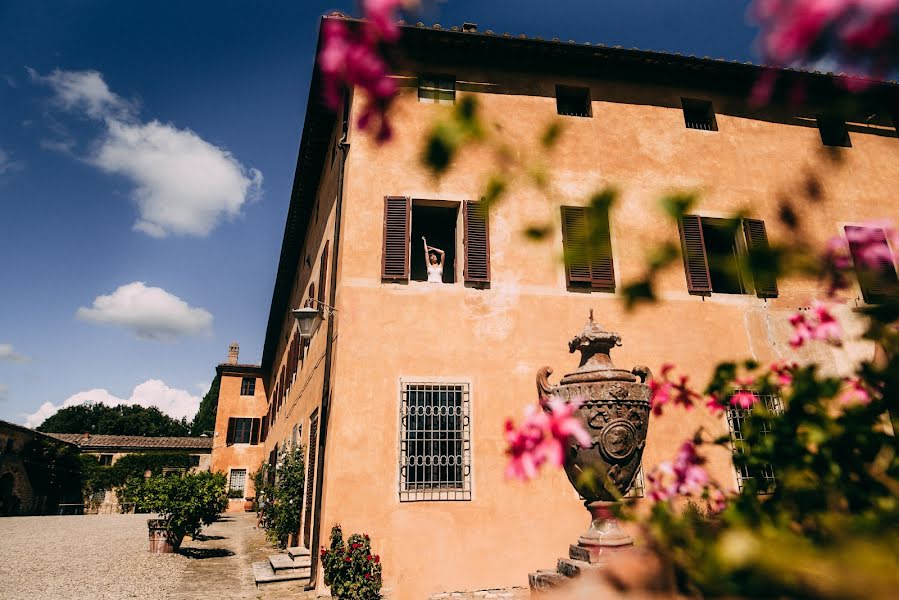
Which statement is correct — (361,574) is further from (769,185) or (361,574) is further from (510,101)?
(769,185)

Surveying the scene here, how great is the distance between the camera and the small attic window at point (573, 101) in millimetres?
9797

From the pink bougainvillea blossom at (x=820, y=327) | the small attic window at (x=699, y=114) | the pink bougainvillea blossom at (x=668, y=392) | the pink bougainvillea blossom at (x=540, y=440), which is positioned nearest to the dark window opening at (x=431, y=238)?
the small attic window at (x=699, y=114)

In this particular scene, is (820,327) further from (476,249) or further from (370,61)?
(476,249)

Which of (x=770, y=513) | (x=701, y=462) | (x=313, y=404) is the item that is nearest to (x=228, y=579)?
(x=313, y=404)

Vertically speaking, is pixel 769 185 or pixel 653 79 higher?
pixel 653 79

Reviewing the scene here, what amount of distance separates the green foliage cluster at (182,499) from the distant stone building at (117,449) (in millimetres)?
23344

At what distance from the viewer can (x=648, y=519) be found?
161cm

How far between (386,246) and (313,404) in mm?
3419

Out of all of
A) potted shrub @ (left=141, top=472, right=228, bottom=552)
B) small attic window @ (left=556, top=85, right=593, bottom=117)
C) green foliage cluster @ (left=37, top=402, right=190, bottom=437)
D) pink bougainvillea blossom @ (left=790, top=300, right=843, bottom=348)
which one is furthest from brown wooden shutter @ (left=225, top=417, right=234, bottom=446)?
green foliage cluster @ (left=37, top=402, right=190, bottom=437)

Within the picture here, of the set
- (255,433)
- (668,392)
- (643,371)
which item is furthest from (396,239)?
Answer: (255,433)

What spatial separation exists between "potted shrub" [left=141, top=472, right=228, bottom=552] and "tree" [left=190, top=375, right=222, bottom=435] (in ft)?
173

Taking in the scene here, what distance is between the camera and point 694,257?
900cm

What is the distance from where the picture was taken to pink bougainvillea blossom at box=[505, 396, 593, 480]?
5.33 ft

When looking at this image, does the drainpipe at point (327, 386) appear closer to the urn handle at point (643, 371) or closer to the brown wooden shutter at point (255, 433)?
the urn handle at point (643, 371)
